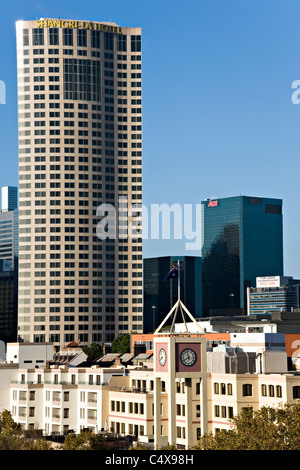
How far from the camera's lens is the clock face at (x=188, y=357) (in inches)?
4045

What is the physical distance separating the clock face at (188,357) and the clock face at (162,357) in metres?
1.99

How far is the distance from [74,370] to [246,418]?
57.9 meters

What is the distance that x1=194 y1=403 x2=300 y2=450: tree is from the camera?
81.1 meters

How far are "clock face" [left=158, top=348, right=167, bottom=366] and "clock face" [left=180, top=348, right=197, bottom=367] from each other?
199cm

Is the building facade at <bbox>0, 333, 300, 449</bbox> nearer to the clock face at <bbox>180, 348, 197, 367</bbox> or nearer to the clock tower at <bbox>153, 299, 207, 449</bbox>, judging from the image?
the clock tower at <bbox>153, 299, 207, 449</bbox>

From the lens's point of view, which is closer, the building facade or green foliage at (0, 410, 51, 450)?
green foliage at (0, 410, 51, 450)

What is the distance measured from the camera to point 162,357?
104 metres

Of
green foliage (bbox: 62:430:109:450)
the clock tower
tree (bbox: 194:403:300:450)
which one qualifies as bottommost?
green foliage (bbox: 62:430:109:450)

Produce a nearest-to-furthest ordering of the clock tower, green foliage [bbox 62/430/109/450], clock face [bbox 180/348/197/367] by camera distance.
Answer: green foliage [bbox 62/430/109/450], the clock tower, clock face [bbox 180/348/197/367]

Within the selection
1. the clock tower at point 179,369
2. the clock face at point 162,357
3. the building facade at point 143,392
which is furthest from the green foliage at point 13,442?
the building facade at point 143,392

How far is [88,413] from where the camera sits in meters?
134

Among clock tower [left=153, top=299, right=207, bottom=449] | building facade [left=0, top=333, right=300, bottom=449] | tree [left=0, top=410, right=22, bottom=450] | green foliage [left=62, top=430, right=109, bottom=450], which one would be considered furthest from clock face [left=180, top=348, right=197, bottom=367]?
tree [left=0, top=410, right=22, bottom=450]

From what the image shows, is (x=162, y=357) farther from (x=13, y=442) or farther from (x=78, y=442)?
(x=13, y=442)
